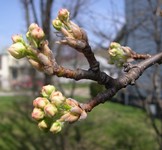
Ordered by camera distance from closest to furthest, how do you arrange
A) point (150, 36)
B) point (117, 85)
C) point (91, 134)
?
point (117, 85) → point (150, 36) → point (91, 134)

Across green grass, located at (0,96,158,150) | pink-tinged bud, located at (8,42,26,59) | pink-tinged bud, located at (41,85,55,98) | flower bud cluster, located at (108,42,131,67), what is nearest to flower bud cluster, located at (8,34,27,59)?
pink-tinged bud, located at (8,42,26,59)

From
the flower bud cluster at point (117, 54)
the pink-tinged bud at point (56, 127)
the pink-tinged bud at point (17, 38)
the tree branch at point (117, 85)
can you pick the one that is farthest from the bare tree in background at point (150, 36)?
the pink-tinged bud at point (56, 127)

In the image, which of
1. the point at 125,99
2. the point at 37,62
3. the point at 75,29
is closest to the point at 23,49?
the point at 37,62

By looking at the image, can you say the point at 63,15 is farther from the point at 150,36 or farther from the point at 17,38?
the point at 150,36

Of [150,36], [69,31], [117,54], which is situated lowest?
[150,36]

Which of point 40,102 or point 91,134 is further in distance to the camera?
point 91,134

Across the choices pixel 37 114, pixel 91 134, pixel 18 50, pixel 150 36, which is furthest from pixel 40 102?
pixel 91 134

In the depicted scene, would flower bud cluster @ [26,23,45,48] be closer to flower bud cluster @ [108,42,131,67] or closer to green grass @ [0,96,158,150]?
flower bud cluster @ [108,42,131,67]
